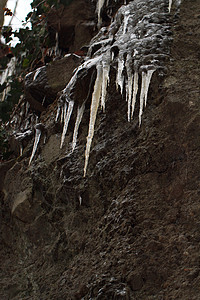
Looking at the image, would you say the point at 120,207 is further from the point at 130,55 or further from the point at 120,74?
the point at 130,55

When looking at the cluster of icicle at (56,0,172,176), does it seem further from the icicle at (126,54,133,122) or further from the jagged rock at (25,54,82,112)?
the jagged rock at (25,54,82,112)

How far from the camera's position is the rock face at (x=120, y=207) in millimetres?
2061

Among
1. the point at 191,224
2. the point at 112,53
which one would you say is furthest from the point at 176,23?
the point at 191,224

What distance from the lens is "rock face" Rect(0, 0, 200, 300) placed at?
2061 mm

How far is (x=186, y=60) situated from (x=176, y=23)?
42cm

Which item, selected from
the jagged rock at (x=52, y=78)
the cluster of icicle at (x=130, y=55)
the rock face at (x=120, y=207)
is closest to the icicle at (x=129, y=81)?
the cluster of icicle at (x=130, y=55)

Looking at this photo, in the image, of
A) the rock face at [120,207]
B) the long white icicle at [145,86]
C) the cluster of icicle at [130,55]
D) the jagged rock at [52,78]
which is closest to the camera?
the rock face at [120,207]

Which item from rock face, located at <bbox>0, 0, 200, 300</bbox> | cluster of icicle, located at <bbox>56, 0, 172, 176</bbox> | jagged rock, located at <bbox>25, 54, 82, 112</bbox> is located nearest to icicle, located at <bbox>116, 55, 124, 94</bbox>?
cluster of icicle, located at <bbox>56, 0, 172, 176</bbox>

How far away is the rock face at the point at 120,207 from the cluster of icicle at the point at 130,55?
93 mm

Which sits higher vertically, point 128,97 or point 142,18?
point 142,18

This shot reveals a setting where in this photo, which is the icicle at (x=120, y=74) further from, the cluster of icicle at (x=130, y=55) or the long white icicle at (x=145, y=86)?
the long white icicle at (x=145, y=86)

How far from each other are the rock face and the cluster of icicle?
9cm

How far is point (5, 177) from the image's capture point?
3629 mm

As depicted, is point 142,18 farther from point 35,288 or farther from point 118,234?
point 35,288
